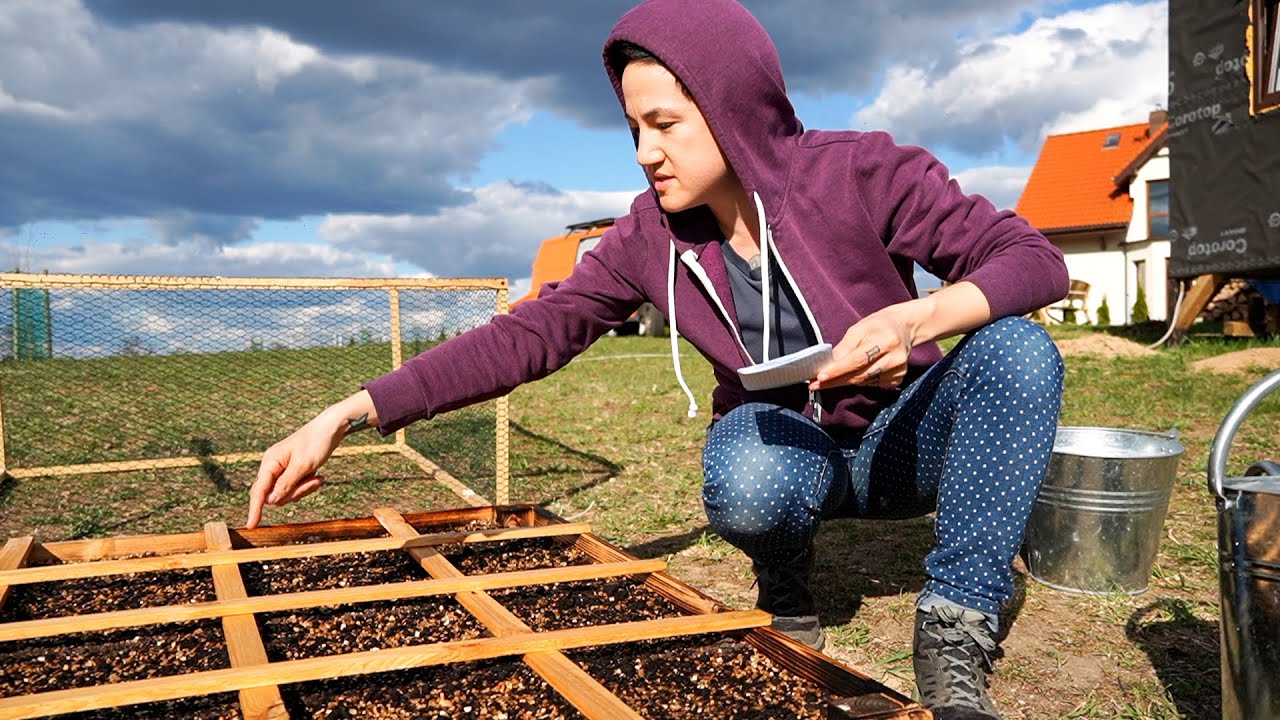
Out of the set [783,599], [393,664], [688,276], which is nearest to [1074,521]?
[783,599]

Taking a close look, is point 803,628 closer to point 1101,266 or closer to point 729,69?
point 729,69

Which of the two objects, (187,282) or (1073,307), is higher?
(187,282)

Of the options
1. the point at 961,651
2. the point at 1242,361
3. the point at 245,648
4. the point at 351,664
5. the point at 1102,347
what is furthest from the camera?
the point at 1102,347

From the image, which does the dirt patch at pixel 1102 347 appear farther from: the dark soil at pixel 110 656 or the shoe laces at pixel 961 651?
the dark soil at pixel 110 656

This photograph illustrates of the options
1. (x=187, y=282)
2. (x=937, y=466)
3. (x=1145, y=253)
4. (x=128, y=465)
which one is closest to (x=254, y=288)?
(x=187, y=282)

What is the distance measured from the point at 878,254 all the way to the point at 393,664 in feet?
4.35

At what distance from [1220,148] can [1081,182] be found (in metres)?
17.3

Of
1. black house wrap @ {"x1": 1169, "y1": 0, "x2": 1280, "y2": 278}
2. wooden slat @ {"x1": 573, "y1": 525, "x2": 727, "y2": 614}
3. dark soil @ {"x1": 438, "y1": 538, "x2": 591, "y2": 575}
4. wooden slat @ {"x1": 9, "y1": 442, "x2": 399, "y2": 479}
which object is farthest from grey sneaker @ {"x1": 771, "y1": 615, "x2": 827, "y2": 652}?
black house wrap @ {"x1": 1169, "y1": 0, "x2": 1280, "y2": 278}

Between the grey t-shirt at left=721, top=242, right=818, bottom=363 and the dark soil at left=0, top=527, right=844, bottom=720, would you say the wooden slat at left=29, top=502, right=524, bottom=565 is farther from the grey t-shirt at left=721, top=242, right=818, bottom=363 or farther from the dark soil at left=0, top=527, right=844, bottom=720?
the grey t-shirt at left=721, top=242, right=818, bottom=363

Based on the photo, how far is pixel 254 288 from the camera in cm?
440

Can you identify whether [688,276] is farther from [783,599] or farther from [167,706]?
[167,706]

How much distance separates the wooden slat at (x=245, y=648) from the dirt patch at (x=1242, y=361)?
826 cm

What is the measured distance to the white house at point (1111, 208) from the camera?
880 inches

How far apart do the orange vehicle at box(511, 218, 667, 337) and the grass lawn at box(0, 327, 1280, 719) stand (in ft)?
34.2
